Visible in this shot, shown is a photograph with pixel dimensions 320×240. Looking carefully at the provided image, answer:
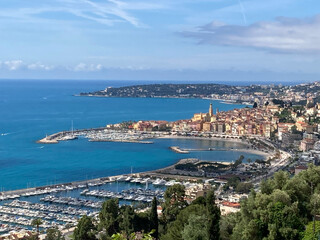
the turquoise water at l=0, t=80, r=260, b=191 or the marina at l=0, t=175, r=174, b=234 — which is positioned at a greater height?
the marina at l=0, t=175, r=174, b=234

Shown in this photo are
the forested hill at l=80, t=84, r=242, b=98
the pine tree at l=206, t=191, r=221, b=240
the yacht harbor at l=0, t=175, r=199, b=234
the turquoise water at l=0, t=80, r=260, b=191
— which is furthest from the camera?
the forested hill at l=80, t=84, r=242, b=98

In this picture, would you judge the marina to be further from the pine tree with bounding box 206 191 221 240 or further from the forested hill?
the forested hill

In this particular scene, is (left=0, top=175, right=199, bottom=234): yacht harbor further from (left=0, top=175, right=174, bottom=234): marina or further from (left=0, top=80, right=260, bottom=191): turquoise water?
(left=0, top=80, right=260, bottom=191): turquoise water

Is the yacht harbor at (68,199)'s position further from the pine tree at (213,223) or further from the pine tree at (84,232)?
the pine tree at (213,223)

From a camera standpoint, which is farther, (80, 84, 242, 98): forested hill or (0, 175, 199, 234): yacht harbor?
(80, 84, 242, 98): forested hill

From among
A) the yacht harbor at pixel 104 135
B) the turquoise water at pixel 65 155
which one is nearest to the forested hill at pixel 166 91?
the turquoise water at pixel 65 155

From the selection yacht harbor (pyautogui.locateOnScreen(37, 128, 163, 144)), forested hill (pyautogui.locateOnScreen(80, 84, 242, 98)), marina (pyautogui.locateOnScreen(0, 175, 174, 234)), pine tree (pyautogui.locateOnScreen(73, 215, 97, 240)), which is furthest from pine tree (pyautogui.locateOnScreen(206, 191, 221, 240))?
forested hill (pyautogui.locateOnScreen(80, 84, 242, 98))

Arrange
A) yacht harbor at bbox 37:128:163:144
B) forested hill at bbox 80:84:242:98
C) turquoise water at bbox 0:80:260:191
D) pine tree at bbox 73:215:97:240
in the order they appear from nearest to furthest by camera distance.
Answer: pine tree at bbox 73:215:97:240
turquoise water at bbox 0:80:260:191
yacht harbor at bbox 37:128:163:144
forested hill at bbox 80:84:242:98

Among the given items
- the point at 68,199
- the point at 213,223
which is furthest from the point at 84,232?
the point at 68,199

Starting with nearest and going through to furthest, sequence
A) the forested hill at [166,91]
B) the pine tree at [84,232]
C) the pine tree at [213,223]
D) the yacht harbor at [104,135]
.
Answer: the pine tree at [213,223]
the pine tree at [84,232]
the yacht harbor at [104,135]
the forested hill at [166,91]

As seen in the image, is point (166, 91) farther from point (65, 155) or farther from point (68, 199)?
point (68, 199)

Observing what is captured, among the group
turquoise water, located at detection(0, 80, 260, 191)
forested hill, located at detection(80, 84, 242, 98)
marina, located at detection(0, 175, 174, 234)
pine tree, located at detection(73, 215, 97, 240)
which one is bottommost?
turquoise water, located at detection(0, 80, 260, 191)

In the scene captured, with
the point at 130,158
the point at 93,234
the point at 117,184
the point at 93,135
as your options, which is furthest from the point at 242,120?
the point at 93,234
